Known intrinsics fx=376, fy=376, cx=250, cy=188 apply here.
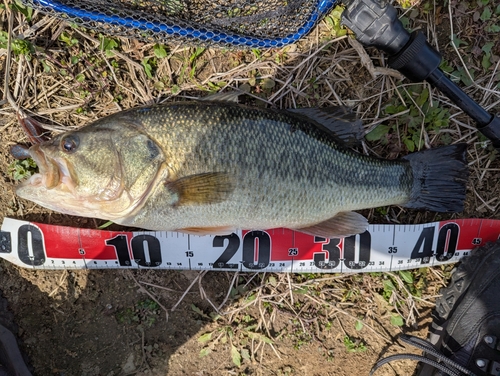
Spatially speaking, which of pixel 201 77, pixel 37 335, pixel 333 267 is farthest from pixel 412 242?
pixel 37 335

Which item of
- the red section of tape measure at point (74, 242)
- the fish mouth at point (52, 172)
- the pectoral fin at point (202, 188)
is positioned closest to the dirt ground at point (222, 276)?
the red section of tape measure at point (74, 242)

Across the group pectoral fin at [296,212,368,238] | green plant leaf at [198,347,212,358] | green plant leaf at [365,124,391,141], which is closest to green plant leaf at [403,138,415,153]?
green plant leaf at [365,124,391,141]

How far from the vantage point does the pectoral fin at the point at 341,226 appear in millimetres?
2945

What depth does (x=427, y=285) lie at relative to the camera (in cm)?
348

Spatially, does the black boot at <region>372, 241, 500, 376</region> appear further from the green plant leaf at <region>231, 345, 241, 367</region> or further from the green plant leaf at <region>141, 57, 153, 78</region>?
the green plant leaf at <region>141, 57, 153, 78</region>

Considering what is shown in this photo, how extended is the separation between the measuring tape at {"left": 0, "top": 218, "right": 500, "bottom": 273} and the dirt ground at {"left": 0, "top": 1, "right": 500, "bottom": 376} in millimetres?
170

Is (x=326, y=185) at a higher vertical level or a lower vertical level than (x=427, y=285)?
higher

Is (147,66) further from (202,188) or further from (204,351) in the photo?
(204,351)

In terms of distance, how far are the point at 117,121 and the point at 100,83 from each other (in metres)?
0.91

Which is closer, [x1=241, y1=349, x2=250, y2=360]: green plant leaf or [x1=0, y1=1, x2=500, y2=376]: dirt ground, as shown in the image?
[x1=0, y1=1, x2=500, y2=376]: dirt ground

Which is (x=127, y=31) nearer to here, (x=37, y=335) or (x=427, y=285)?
(x=37, y=335)

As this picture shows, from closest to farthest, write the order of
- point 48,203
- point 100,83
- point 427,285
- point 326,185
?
point 48,203 → point 326,185 → point 100,83 → point 427,285

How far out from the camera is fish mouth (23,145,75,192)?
246cm

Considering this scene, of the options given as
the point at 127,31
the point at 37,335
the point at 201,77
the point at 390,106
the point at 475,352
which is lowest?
the point at 475,352
